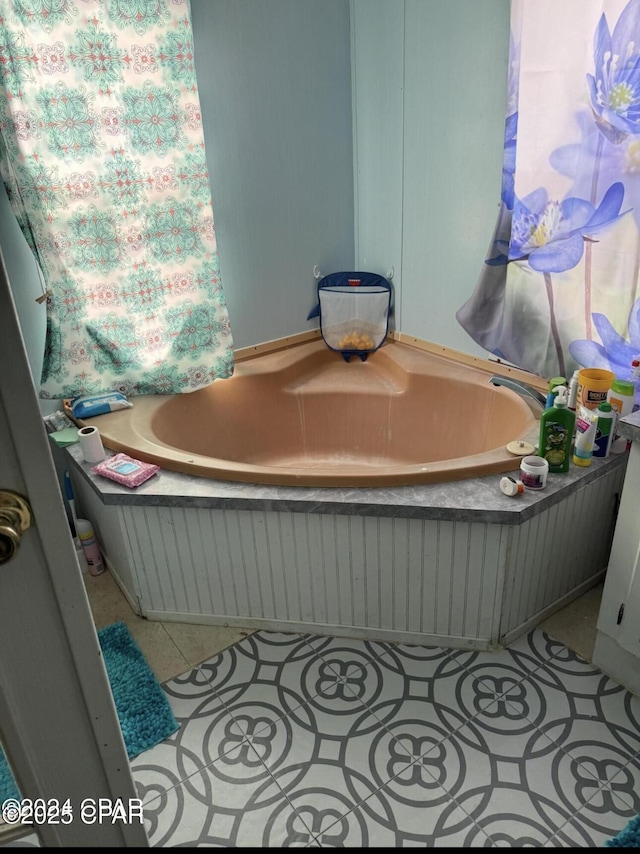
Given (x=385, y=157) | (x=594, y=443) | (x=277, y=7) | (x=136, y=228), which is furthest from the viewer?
(x=385, y=157)

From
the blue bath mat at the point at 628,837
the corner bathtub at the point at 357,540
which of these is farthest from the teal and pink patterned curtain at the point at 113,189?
the blue bath mat at the point at 628,837

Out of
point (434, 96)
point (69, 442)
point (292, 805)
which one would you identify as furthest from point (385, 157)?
point (292, 805)

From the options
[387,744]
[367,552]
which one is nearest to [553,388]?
[367,552]

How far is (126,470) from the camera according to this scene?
6.04ft

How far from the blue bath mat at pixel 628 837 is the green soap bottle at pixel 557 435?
0.82 m

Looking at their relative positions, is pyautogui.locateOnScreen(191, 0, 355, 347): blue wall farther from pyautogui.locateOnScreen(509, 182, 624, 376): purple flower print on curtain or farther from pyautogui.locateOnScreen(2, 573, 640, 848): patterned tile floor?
pyautogui.locateOnScreen(2, 573, 640, 848): patterned tile floor

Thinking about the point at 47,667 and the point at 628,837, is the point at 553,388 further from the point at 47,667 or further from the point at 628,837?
the point at 47,667

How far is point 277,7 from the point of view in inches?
89.2

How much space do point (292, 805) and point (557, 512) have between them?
3.32ft

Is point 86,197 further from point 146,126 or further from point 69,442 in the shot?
point 69,442

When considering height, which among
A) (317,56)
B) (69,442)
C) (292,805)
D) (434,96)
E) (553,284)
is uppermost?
(317,56)

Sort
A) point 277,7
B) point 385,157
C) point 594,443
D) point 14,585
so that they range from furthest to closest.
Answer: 1. point 385,157
2. point 277,7
3. point 594,443
4. point 14,585

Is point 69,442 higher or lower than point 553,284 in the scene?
lower

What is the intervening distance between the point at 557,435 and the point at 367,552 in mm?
610
